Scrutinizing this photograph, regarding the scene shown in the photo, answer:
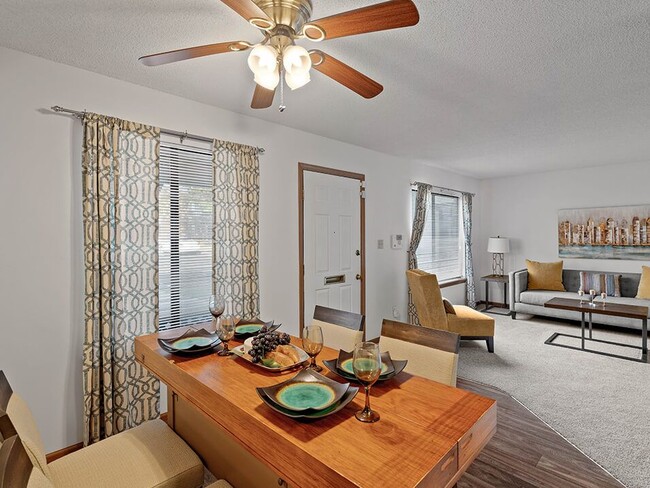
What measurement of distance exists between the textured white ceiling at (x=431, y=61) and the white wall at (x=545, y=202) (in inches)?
83.6

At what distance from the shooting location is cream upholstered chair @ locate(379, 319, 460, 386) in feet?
5.27

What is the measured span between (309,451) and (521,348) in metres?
4.24

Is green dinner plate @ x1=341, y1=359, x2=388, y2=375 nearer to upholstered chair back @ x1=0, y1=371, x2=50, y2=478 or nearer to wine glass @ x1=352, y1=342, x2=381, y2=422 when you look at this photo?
wine glass @ x1=352, y1=342, x2=381, y2=422

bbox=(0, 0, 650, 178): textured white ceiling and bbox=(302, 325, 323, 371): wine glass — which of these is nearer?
bbox=(302, 325, 323, 371): wine glass

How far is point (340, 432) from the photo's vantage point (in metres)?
1.08

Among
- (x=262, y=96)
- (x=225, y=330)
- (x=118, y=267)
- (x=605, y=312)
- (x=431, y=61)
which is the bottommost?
(x=605, y=312)

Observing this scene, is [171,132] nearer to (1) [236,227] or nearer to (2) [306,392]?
(1) [236,227]

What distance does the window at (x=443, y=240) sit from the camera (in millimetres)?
5676

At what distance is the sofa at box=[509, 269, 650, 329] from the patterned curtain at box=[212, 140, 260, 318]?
180 inches

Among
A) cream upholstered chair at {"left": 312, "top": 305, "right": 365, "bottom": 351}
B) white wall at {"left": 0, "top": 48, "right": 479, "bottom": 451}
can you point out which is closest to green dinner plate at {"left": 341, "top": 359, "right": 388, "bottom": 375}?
cream upholstered chair at {"left": 312, "top": 305, "right": 365, "bottom": 351}

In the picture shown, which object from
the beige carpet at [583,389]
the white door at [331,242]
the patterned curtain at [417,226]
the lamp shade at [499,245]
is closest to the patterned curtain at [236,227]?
the white door at [331,242]

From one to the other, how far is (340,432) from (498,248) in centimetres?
614

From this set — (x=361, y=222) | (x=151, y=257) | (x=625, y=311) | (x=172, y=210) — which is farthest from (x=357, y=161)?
(x=625, y=311)

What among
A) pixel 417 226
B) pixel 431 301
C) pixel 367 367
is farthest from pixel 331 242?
pixel 367 367
